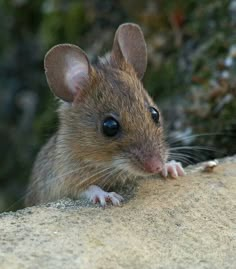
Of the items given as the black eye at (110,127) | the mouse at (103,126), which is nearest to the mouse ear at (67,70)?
the mouse at (103,126)

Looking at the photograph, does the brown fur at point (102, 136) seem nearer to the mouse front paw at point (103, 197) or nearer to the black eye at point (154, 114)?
the black eye at point (154, 114)

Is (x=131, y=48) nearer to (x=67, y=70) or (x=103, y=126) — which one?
(x=67, y=70)

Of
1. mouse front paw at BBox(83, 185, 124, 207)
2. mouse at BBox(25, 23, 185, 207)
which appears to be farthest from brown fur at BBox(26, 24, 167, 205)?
mouse front paw at BBox(83, 185, 124, 207)

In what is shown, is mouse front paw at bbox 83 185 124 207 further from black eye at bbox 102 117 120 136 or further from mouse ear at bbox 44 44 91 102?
mouse ear at bbox 44 44 91 102

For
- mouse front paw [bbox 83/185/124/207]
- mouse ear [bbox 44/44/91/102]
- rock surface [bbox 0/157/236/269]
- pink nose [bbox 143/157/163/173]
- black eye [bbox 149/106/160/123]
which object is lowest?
rock surface [bbox 0/157/236/269]

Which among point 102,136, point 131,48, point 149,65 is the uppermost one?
point 131,48

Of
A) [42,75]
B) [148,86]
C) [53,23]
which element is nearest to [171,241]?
[148,86]

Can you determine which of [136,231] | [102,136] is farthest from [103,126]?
[136,231]
